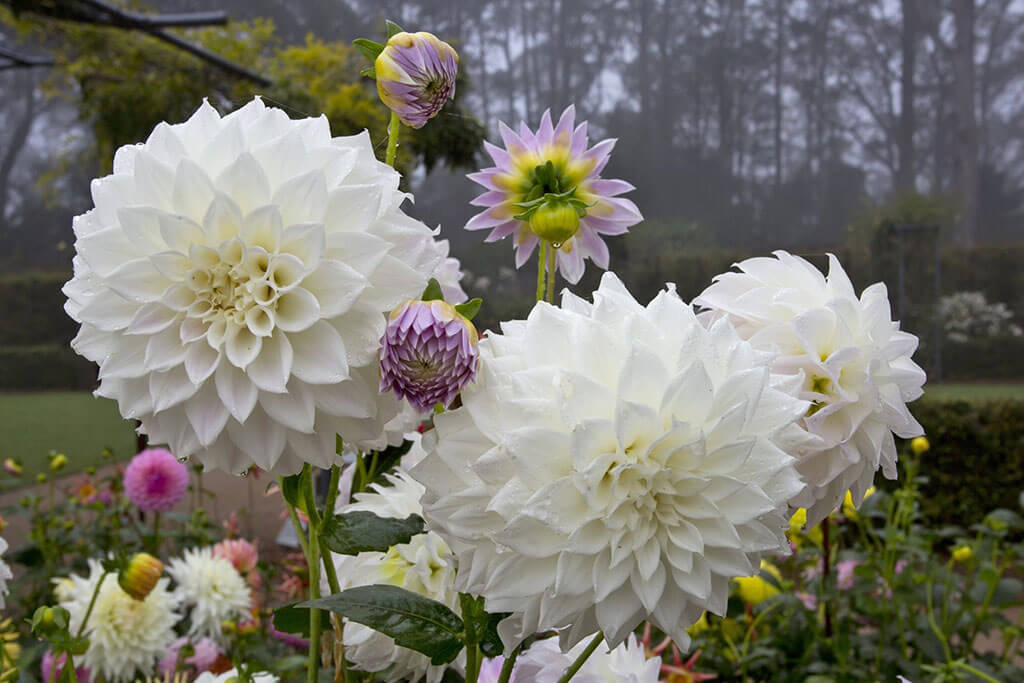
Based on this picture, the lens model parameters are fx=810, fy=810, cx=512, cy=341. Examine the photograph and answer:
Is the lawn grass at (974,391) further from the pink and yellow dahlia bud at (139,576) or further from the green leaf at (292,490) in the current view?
the green leaf at (292,490)

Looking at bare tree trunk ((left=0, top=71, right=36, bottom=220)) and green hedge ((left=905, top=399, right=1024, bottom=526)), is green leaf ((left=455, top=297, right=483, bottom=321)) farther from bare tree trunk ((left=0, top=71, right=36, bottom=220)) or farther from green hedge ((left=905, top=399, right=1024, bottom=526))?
bare tree trunk ((left=0, top=71, right=36, bottom=220))

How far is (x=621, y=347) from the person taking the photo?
241mm

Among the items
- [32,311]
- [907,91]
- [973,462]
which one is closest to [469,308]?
[973,462]

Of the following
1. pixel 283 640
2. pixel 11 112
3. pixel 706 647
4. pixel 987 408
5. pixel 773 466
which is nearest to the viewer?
pixel 773 466

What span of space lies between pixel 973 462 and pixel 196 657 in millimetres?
3123

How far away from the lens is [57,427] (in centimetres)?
377

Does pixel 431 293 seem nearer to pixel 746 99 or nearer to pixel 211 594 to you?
pixel 211 594

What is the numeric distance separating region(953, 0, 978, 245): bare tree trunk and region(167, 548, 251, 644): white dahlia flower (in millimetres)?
4421

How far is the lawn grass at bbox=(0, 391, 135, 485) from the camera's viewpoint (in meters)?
3.63

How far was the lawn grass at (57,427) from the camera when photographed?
363cm

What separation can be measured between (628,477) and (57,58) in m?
4.57

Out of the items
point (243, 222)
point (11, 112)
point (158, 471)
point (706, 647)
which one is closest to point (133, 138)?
point (11, 112)

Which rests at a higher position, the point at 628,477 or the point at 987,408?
the point at 628,477

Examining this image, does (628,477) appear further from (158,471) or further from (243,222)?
(158,471)
